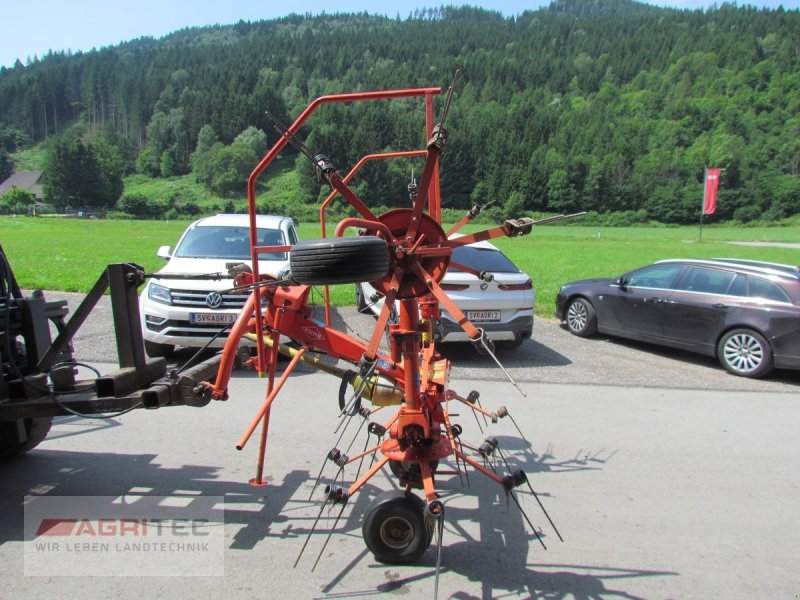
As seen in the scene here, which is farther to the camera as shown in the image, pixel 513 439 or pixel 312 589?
pixel 513 439

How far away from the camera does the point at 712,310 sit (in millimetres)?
8297

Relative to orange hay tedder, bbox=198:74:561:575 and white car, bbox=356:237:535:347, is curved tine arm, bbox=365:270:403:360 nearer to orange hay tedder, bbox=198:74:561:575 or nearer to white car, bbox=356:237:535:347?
orange hay tedder, bbox=198:74:561:575

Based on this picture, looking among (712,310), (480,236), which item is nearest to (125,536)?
(480,236)

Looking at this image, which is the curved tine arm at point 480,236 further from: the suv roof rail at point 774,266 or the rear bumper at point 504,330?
the suv roof rail at point 774,266

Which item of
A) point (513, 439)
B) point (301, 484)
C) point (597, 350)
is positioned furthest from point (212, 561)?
point (597, 350)

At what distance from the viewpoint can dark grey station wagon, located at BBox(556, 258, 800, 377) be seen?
764 cm

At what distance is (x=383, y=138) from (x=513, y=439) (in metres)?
17.2

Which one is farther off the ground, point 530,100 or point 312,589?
point 530,100

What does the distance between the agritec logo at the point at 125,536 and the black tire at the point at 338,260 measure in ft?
5.77

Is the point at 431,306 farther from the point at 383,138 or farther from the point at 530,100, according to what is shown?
the point at 530,100

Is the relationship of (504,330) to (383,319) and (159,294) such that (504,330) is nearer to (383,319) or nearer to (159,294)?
(159,294)

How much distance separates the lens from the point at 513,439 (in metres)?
5.33

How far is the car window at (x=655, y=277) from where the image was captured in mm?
9141

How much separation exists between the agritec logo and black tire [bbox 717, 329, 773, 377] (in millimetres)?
6967
